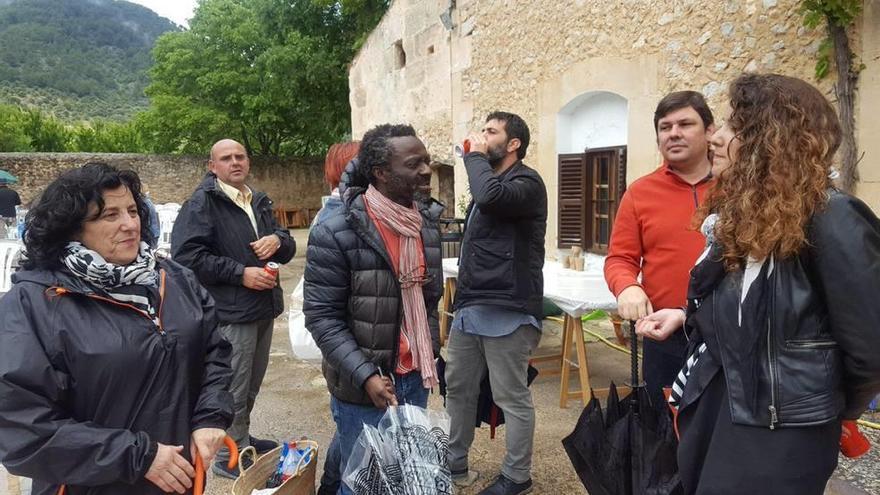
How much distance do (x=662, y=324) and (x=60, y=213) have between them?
75.5 inches

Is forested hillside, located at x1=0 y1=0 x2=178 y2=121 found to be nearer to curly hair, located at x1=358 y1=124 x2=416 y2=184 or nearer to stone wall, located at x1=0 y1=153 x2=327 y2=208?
stone wall, located at x1=0 y1=153 x2=327 y2=208

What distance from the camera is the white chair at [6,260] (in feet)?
13.9

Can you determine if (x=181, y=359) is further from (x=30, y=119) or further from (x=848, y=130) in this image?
(x=30, y=119)

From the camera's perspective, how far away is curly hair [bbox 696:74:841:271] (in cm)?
142

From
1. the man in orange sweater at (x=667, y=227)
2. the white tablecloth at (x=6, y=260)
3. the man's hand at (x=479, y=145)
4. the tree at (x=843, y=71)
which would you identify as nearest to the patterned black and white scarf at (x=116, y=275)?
the man's hand at (x=479, y=145)

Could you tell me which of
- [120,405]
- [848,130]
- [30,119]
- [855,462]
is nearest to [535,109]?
[848,130]

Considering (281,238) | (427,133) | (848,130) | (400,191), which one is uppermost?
(427,133)

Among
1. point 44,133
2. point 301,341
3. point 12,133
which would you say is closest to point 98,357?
point 301,341

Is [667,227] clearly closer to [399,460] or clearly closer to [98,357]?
[399,460]

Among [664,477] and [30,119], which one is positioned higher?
[30,119]

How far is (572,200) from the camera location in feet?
23.6

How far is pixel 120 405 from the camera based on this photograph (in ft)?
5.74

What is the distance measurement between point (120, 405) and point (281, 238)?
1.92m

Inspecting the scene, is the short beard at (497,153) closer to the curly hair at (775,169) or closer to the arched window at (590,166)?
the curly hair at (775,169)
